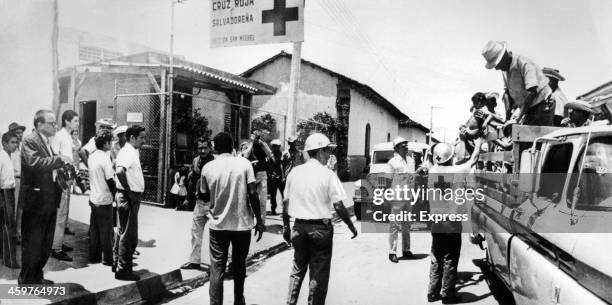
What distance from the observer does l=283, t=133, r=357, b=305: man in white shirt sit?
346 cm

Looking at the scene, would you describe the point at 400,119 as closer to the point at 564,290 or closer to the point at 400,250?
the point at 400,250

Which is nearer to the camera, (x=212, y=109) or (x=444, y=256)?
(x=444, y=256)

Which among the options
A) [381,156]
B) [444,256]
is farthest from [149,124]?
[444,256]

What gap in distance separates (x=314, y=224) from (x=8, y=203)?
3143 millimetres

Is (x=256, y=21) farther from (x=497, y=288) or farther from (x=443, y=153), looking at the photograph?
(x=497, y=288)

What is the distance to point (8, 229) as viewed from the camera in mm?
4203

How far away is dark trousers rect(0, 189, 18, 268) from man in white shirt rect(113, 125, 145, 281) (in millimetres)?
938

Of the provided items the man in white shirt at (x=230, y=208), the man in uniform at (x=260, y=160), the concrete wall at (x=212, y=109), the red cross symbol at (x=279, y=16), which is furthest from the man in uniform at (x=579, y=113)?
the concrete wall at (x=212, y=109)

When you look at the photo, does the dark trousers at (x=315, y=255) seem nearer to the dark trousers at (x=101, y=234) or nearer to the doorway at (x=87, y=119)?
the dark trousers at (x=101, y=234)

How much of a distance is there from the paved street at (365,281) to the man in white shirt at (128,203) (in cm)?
Answer: 60

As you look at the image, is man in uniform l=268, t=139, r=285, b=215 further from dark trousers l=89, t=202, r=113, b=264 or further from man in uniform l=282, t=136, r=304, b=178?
dark trousers l=89, t=202, r=113, b=264

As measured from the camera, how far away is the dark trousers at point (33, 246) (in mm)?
3740

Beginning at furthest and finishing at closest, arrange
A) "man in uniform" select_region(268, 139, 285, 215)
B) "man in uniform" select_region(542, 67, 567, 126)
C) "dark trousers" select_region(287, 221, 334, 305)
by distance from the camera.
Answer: "man in uniform" select_region(268, 139, 285, 215)
"man in uniform" select_region(542, 67, 567, 126)
"dark trousers" select_region(287, 221, 334, 305)

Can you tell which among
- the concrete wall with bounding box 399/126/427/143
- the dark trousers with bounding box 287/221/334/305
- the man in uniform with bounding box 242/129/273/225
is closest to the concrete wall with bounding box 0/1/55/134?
the dark trousers with bounding box 287/221/334/305
